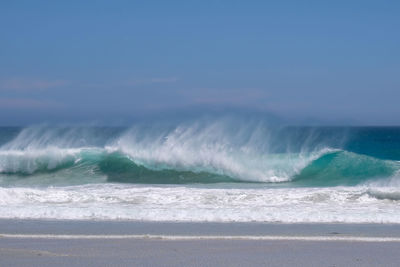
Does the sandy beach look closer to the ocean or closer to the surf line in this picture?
the surf line

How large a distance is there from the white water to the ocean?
0.07 ft

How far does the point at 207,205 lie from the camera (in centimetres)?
1252

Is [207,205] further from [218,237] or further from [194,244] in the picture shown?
[194,244]

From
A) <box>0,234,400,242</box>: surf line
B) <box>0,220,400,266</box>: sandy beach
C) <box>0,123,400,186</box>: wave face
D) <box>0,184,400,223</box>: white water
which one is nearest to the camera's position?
<box>0,220,400,266</box>: sandy beach

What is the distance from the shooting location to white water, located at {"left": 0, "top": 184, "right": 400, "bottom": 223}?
1084cm

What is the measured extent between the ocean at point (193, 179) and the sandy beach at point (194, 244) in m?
0.87

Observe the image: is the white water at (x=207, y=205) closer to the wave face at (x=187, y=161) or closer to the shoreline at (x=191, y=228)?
the shoreline at (x=191, y=228)

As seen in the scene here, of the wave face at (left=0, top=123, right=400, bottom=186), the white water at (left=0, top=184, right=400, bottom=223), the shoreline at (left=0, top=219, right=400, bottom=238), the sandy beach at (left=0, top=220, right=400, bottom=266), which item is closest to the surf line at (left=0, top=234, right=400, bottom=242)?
the sandy beach at (left=0, top=220, right=400, bottom=266)

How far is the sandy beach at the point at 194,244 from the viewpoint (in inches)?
290

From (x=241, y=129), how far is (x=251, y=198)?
11408 millimetres

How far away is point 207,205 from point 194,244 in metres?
4.13

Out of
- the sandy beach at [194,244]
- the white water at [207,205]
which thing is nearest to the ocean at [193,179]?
the white water at [207,205]

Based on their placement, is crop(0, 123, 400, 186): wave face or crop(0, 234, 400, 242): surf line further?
crop(0, 123, 400, 186): wave face

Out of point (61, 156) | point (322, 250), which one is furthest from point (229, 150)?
point (322, 250)
